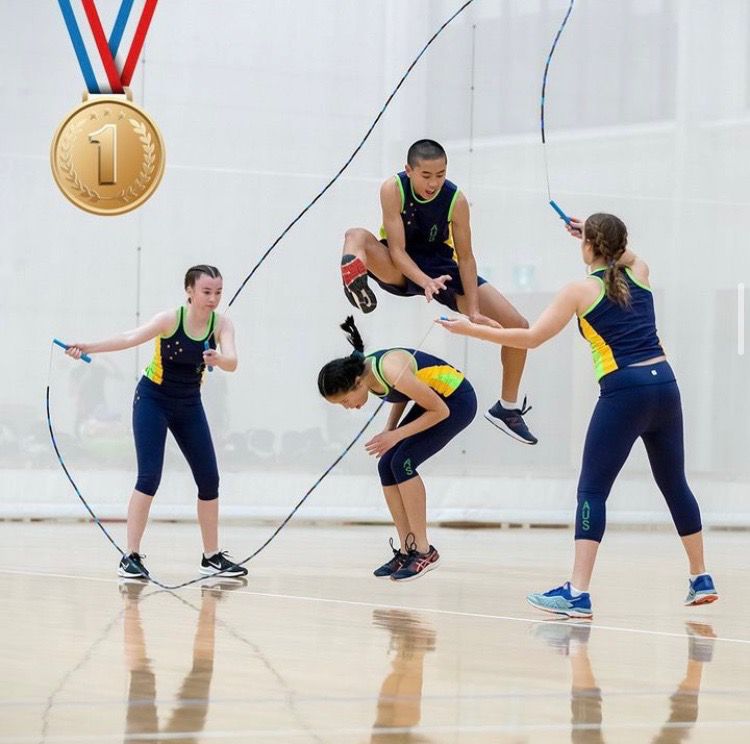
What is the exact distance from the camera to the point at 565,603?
4.22 metres

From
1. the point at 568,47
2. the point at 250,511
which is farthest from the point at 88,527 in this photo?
the point at 568,47

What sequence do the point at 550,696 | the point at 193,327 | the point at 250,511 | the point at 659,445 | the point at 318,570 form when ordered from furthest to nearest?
the point at 250,511
the point at 318,570
the point at 193,327
the point at 659,445
the point at 550,696

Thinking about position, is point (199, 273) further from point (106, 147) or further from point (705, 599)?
point (106, 147)

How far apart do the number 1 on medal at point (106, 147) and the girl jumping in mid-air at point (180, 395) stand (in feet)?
6.92

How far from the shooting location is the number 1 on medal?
280 inches

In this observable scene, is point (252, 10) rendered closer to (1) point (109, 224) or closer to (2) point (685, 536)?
(1) point (109, 224)

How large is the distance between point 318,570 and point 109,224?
325 cm

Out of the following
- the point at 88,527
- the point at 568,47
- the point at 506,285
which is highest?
the point at 568,47

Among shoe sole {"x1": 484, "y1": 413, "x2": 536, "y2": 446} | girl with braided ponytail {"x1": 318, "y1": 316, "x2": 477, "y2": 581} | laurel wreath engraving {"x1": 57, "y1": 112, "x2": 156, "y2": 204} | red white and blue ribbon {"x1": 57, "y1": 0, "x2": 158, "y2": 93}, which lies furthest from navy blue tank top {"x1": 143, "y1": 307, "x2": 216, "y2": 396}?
laurel wreath engraving {"x1": 57, "y1": 112, "x2": 156, "y2": 204}

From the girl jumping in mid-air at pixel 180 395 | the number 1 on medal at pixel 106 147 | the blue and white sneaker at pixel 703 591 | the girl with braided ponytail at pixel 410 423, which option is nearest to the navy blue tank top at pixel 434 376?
the girl with braided ponytail at pixel 410 423

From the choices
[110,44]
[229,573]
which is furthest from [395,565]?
[110,44]

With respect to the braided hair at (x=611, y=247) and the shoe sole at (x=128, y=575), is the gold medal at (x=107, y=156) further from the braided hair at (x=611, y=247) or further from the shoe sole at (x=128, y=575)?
the braided hair at (x=611, y=247)

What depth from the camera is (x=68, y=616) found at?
402 centimetres

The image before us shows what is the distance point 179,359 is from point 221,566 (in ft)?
2.37
